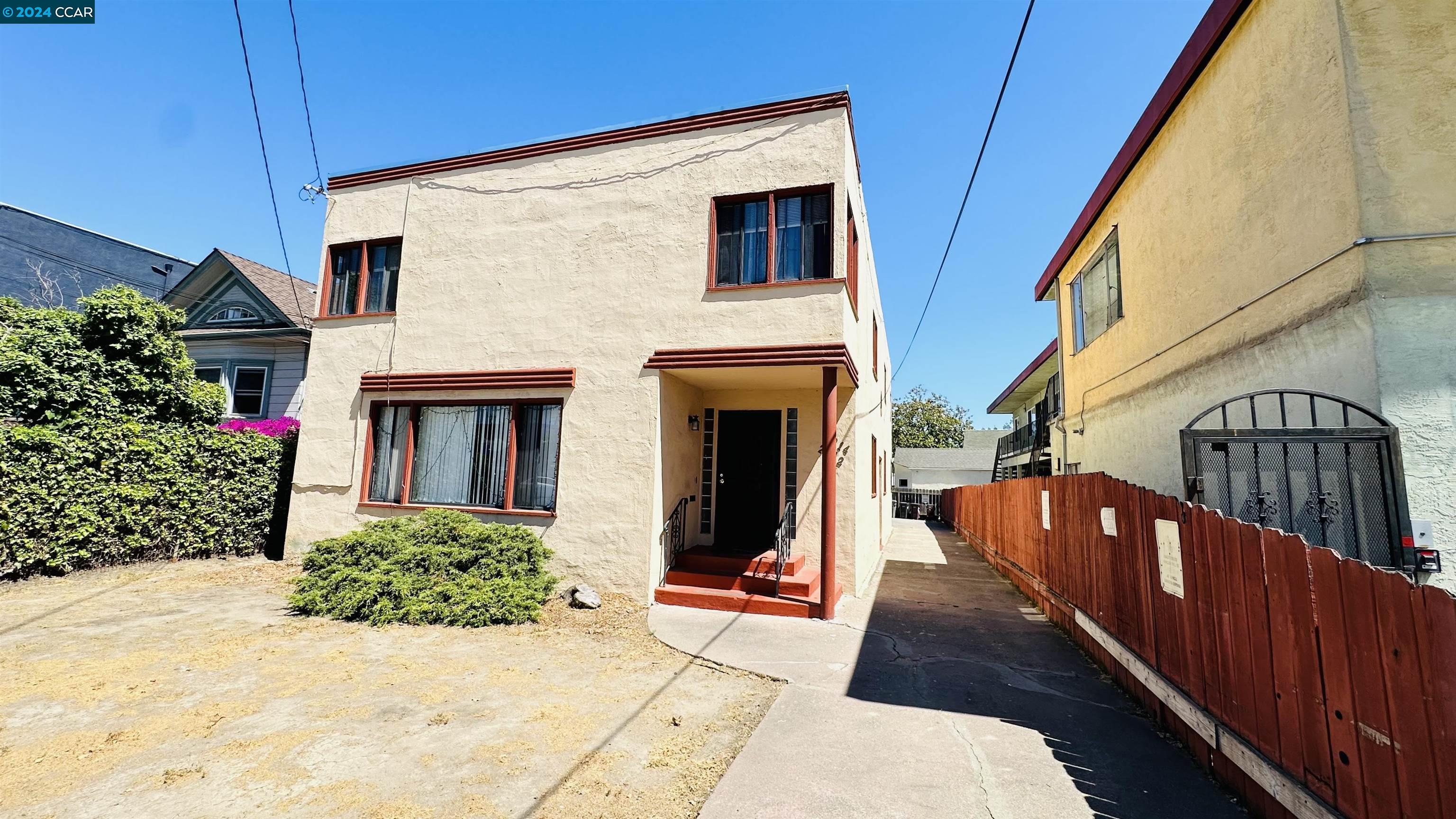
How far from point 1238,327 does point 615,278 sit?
7204 mm

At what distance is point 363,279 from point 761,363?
23.9 ft

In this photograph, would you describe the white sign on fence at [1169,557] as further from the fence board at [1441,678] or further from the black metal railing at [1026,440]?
the black metal railing at [1026,440]

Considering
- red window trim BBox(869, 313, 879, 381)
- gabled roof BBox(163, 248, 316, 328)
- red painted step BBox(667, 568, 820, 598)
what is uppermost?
gabled roof BBox(163, 248, 316, 328)

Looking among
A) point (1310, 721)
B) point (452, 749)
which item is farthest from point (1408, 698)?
point (452, 749)

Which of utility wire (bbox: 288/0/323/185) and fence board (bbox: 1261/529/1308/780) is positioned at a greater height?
utility wire (bbox: 288/0/323/185)

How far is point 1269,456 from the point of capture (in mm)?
4805

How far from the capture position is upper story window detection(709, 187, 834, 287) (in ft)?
24.6

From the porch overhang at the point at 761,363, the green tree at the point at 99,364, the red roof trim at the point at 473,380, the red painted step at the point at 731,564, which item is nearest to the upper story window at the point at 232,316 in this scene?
the green tree at the point at 99,364

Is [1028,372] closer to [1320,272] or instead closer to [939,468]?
[1320,272]

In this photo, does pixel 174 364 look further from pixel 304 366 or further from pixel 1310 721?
pixel 1310 721

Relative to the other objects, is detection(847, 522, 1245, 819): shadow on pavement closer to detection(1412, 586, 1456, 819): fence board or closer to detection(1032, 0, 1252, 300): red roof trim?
detection(1412, 586, 1456, 819): fence board

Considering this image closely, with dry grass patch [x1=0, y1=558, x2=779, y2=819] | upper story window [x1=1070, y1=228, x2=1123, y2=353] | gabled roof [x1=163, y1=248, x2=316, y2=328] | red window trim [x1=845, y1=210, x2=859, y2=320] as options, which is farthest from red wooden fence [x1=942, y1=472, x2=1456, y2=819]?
gabled roof [x1=163, y1=248, x2=316, y2=328]

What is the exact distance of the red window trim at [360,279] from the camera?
9461mm

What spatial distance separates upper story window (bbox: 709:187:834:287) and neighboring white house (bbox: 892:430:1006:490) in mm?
32924
